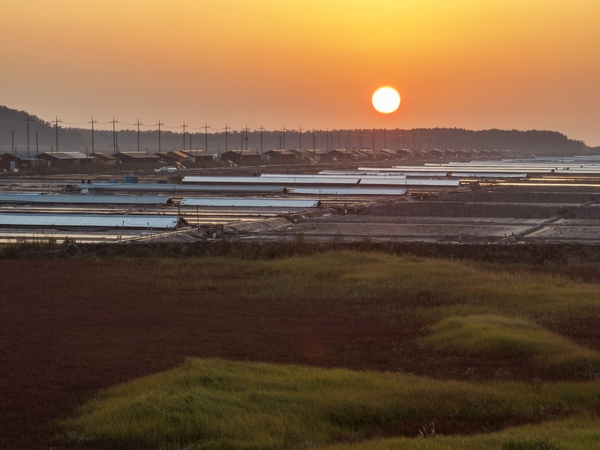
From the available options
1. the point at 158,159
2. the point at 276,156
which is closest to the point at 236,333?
the point at 158,159

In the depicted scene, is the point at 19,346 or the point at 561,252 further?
the point at 561,252

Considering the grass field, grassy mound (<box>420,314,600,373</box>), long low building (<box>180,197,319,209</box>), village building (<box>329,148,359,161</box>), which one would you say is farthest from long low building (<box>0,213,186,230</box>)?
village building (<box>329,148,359,161</box>)

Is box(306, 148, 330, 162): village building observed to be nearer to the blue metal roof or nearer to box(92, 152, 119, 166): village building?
box(92, 152, 119, 166): village building

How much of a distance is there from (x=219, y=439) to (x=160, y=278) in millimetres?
12643

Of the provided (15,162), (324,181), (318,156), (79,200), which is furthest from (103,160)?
(79,200)

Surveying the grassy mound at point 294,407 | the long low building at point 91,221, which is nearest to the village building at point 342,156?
the long low building at point 91,221

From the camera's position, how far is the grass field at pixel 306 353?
873 centimetres

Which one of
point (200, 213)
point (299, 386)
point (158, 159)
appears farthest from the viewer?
point (158, 159)

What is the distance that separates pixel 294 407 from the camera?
9.27 metres

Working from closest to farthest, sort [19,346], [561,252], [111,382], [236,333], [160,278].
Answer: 1. [111,382]
2. [19,346]
3. [236,333]
4. [160,278]
5. [561,252]

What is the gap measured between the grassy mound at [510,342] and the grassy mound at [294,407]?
1.50 m

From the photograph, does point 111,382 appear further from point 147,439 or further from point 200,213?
point 200,213

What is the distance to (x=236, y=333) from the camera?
14219 millimetres

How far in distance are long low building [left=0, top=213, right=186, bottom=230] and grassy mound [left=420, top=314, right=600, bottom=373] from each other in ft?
62.4
